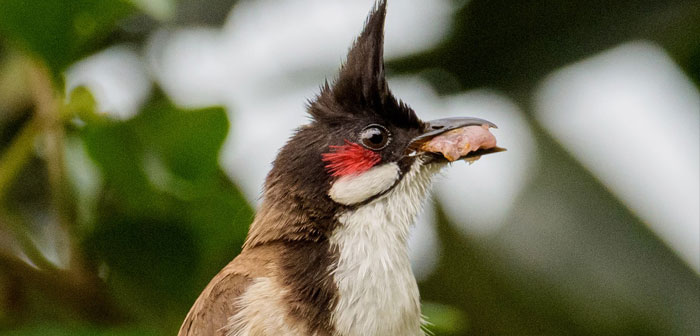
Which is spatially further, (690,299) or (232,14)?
(232,14)

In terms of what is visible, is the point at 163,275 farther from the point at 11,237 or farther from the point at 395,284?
the point at 395,284

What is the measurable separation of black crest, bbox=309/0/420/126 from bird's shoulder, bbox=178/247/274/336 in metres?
0.48

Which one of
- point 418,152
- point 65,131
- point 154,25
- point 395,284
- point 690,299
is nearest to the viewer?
point 395,284

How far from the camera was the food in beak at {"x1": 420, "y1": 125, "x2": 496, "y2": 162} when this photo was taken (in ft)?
7.96

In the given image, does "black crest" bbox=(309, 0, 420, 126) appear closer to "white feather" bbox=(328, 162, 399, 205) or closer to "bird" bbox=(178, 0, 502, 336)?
"bird" bbox=(178, 0, 502, 336)

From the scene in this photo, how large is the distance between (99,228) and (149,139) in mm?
302

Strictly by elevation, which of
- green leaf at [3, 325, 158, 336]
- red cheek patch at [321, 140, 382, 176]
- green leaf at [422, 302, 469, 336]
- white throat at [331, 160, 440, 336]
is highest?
red cheek patch at [321, 140, 382, 176]

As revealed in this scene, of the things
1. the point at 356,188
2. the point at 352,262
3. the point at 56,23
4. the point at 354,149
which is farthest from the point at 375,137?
the point at 56,23

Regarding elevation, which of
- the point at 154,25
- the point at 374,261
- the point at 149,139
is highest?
the point at 154,25

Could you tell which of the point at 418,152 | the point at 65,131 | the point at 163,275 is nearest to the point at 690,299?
the point at 418,152

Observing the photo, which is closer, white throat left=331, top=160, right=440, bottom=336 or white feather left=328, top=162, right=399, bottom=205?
white throat left=331, top=160, right=440, bottom=336

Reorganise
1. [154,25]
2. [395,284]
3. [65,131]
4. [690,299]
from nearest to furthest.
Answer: [395,284]
[65,131]
[690,299]
[154,25]

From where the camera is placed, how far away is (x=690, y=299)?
3.52 m

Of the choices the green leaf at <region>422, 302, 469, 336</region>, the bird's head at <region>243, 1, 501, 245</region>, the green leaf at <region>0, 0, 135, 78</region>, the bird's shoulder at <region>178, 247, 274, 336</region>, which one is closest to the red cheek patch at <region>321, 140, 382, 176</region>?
the bird's head at <region>243, 1, 501, 245</region>
